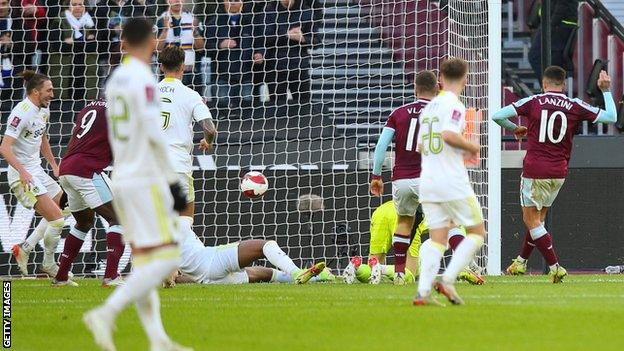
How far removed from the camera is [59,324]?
848 cm

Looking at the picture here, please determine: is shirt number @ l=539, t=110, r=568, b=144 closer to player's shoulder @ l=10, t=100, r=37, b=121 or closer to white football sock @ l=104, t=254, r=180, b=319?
player's shoulder @ l=10, t=100, r=37, b=121

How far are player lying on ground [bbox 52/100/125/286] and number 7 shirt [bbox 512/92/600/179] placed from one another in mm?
4219

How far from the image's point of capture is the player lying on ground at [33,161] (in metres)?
13.6

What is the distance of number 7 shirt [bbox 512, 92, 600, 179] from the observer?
13.1 metres

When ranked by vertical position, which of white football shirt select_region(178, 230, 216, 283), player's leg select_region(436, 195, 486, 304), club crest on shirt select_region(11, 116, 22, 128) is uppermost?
club crest on shirt select_region(11, 116, 22, 128)

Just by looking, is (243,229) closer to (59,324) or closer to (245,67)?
(245,67)

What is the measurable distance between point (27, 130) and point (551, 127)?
564 cm

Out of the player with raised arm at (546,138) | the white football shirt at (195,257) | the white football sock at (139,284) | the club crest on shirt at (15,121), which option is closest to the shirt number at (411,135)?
the player with raised arm at (546,138)

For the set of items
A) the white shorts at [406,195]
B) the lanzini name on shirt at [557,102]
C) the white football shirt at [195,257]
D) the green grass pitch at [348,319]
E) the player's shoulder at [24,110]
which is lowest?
the green grass pitch at [348,319]

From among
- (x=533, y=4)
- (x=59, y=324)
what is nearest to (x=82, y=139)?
(x=59, y=324)

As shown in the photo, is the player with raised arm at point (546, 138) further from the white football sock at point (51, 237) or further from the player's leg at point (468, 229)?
the white football sock at point (51, 237)

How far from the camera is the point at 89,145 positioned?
12.5m

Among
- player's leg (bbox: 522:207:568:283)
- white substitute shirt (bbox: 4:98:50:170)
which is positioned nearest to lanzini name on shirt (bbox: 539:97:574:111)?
player's leg (bbox: 522:207:568:283)

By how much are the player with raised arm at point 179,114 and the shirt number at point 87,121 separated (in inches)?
32.1
